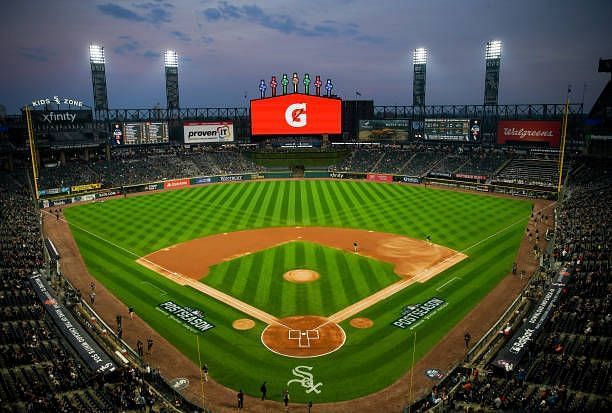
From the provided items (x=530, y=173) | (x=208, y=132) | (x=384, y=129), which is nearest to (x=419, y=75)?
(x=384, y=129)

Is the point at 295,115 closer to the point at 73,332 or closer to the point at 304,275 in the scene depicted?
the point at 304,275

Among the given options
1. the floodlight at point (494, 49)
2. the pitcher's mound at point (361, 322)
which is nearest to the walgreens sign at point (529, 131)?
the floodlight at point (494, 49)

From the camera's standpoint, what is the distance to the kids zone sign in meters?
77.6

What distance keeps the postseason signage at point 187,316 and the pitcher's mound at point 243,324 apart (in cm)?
146

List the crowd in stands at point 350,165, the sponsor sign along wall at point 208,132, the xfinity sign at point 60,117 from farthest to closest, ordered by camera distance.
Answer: the sponsor sign along wall at point 208,132 < the xfinity sign at point 60,117 < the crowd in stands at point 350,165

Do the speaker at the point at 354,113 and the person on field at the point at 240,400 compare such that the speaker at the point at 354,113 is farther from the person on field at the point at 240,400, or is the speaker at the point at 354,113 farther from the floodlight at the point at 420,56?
the person on field at the point at 240,400

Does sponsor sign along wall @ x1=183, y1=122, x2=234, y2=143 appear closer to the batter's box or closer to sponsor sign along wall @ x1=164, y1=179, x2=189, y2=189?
sponsor sign along wall @ x1=164, y1=179, x2=189, y2=189

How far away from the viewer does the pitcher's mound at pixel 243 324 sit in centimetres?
2616


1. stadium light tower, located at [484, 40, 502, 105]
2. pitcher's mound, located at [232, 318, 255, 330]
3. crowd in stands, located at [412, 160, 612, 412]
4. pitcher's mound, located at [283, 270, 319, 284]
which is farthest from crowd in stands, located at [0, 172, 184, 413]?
stadium light tower, located at [484, 40, 502, 105]

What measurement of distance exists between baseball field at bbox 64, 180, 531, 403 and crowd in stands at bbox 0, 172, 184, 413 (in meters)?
4.71

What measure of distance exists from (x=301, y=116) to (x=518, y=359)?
63.2 meters

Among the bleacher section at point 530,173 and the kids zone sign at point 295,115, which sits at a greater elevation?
the kids zone sign at point 295,115

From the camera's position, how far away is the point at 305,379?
21438 millimetres

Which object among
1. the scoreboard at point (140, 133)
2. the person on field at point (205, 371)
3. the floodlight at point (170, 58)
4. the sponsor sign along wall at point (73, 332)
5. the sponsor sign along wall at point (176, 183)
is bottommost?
the person on field at point (205, 371)
